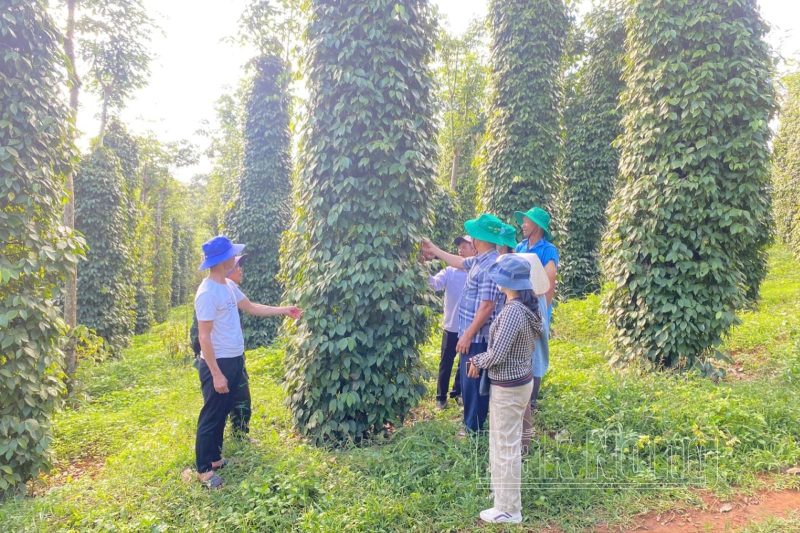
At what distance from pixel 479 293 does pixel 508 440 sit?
1302mm

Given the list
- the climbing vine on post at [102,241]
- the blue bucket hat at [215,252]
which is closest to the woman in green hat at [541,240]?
the blue bucket hat at [215,252]

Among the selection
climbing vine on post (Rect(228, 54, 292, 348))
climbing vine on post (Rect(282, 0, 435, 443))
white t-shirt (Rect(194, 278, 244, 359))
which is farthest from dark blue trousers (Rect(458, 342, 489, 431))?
climbing vine on post (Rect(228, 54, 292, 348))

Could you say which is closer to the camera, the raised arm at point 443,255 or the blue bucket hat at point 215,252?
the blue bucket hat at point 215,252

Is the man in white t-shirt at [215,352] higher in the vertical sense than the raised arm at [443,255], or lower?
lower

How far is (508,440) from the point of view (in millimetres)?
3082

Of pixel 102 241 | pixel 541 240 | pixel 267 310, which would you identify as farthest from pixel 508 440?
pixel 102 241

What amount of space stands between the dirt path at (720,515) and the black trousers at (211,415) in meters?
2.98

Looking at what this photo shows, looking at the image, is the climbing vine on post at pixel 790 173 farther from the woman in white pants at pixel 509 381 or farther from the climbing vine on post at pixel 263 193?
the woman in white pants at pixel 509 381

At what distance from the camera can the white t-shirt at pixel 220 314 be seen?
3.86 metres

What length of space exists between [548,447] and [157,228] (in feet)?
84.8

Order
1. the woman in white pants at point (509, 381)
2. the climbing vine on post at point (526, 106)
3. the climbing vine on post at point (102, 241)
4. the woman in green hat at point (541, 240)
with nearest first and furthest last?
the woman in white pants at point (509, 381), the woman in green hat at point (541, 240), the climbing vine on post at point (526, 106), the climbing vine on post at point (102, 241)

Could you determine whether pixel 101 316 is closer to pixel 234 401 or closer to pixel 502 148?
pixel 234 401

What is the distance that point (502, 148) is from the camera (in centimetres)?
977

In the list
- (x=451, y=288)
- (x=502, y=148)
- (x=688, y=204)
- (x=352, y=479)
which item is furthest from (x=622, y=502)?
(x=502, y=148)
